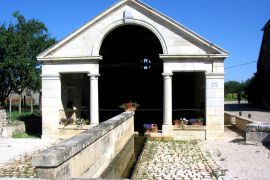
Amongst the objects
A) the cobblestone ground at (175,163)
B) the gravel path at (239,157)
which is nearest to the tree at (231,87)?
the gravel path at (239,157)

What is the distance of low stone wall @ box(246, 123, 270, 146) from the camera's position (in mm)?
14589

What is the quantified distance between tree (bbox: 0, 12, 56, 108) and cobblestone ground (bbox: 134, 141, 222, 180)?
1971 centimetres

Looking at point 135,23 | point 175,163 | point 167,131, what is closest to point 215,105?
point 167,131

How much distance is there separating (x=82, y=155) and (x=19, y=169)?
3.65 m

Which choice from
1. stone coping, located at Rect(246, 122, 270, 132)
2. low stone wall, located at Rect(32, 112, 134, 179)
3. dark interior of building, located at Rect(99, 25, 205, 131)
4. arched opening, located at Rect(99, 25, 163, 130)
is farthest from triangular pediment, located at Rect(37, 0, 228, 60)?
arched opening, located at Rect(99, 25, 163, 130)

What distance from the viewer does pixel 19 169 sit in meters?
10.6

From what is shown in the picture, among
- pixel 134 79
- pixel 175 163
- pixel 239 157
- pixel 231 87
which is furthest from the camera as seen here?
pixel 231 87

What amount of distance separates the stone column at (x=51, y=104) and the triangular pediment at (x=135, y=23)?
1.06 m

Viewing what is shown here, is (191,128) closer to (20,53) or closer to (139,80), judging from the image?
(139,80)

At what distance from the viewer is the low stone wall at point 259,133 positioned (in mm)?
14589

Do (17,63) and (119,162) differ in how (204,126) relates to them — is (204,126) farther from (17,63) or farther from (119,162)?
(17,63)

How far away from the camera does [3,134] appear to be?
17.7 meters

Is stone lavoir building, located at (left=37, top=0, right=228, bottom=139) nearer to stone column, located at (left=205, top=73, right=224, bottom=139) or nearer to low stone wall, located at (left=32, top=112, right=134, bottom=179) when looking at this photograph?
stone column, located at (left=205, top=73, right=224, bottom=139)

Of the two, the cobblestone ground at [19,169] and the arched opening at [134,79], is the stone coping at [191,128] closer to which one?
the cobblestone ground at [19,169]
